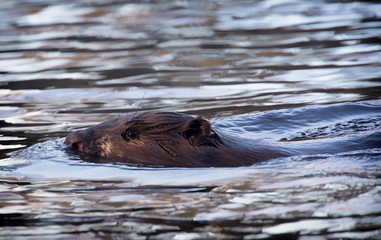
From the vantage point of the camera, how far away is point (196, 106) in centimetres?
881

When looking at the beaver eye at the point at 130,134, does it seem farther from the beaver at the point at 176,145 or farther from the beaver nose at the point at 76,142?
the beaver nose at the point at 76,142

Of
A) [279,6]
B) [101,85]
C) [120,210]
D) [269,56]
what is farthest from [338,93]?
[279,6]

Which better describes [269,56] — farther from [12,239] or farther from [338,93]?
[12,239]

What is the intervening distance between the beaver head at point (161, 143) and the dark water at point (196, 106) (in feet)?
0.68

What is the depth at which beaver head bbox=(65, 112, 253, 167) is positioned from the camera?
601 cm

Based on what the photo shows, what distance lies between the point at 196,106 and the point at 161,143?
8.94 feet

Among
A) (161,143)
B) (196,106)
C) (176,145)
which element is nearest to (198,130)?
(176,145)

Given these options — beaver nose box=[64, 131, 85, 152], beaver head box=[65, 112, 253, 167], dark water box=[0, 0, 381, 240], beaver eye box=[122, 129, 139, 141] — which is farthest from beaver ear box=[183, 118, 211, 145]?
beaver nose box=[64, 131, 85, 152]

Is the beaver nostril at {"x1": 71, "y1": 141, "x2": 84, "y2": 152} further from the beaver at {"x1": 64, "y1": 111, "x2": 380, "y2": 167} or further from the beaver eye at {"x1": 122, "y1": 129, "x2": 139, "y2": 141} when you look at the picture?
the beaver eye at {"x1": 122, "y1": 129, "x2": 139, "y2": 141}

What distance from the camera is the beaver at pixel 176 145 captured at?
602 cm

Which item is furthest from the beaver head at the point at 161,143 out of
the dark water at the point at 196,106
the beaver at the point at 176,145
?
Answer: the dark water at the point at 196,106

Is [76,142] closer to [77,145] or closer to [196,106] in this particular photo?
[77,145]

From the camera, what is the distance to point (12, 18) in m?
15.7

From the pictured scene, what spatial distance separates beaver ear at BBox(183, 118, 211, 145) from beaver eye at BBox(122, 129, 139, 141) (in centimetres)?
48
